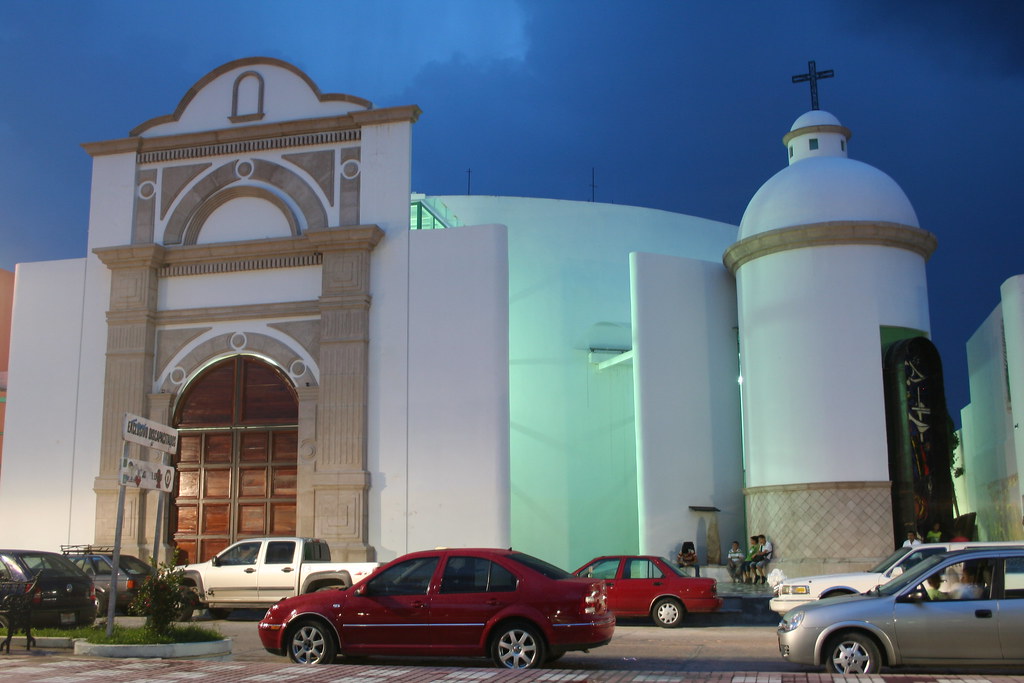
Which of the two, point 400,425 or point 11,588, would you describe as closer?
point 11,588

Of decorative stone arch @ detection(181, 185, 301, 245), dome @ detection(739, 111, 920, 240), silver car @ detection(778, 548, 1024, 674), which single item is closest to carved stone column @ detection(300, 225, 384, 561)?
decorative stone arch @ detection(181, 185, 301, 245)

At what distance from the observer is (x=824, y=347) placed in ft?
73.7

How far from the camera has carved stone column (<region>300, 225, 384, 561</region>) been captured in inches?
864

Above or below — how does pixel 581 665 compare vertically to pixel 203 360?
below

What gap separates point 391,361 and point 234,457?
4.35m

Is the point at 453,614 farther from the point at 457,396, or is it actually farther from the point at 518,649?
the point at 457,396

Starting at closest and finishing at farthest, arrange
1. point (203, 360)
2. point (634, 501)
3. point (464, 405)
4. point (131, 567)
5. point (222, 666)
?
point (222, 666) < point (131, 567) < point (464, 405) < point (203, 360) < point (634, 501)

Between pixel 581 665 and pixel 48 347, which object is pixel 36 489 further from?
pixel 581 665

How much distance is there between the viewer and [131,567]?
1916cm

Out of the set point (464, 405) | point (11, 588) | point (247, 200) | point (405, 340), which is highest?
point (247, 200)

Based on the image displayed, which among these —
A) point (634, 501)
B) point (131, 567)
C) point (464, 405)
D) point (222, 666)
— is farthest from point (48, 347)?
point (222, 666)

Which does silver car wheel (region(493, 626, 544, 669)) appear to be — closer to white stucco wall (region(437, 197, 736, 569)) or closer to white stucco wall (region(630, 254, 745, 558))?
white stucco wall (region(630, 254, 745, 558))

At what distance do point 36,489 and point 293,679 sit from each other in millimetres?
17242

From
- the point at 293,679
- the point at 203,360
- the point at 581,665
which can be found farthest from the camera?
the point at 203,360
